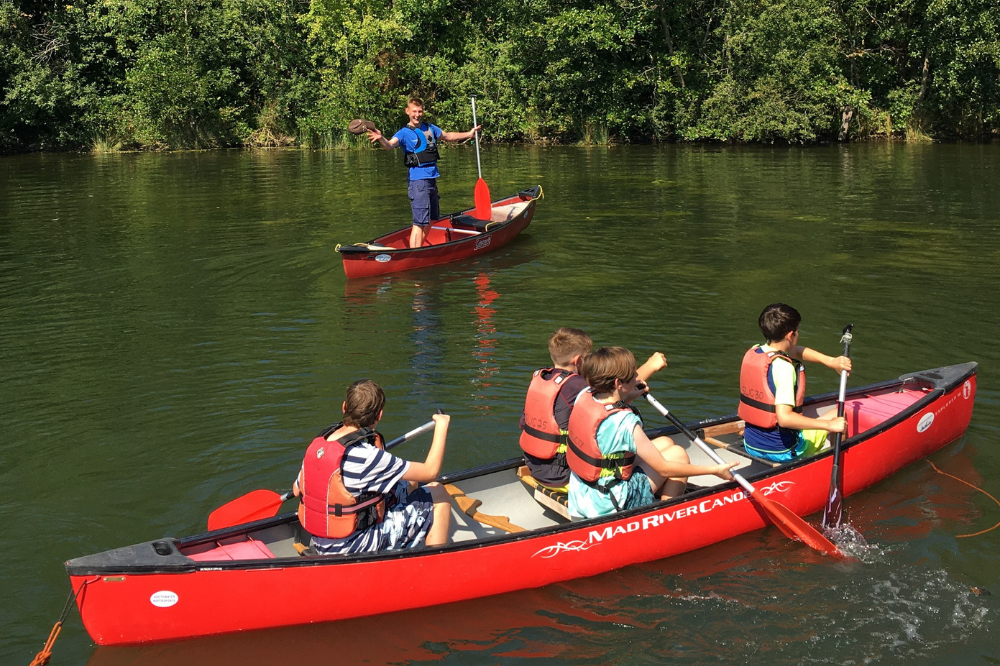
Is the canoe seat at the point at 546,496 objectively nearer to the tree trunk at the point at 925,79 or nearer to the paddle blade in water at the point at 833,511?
the paddle blade in water at the point at 833,511

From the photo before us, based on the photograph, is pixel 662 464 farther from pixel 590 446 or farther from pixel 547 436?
pixel 547 436

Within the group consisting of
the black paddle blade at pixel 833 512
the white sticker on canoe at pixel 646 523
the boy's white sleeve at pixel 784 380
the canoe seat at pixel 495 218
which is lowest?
the black paddle blade at pixel 833 512

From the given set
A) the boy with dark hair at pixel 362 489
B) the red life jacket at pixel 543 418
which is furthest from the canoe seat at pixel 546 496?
the boy with dark hair at pixel 362 489

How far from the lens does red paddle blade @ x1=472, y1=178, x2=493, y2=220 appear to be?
1527cm

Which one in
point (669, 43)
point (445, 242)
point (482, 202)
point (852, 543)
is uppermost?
point (669, 43)

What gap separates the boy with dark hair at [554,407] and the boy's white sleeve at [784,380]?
130cm

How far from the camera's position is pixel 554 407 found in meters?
6.12

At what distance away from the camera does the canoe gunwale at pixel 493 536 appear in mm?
5035

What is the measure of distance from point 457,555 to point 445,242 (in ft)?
31.5

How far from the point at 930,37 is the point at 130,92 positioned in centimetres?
2758

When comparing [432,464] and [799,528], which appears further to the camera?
[799,528]

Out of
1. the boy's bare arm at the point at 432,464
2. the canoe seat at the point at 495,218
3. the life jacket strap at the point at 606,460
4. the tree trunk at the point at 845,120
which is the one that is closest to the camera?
the boy's bare arm at the point at 432,464

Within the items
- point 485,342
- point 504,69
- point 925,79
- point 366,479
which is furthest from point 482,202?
point 504,69

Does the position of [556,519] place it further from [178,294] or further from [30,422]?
[178,294]
